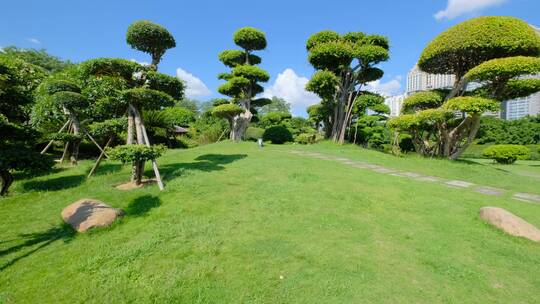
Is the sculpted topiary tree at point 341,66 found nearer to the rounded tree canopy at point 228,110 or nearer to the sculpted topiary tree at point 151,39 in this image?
the rounded tree canopy at point 228,110

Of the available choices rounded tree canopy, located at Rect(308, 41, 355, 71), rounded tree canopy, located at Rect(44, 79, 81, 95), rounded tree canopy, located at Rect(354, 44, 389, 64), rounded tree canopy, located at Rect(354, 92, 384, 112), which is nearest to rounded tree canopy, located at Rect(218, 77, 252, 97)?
rounded tree canopy, located at Rect(308, 41, 355, 71)

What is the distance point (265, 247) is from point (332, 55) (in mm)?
14109

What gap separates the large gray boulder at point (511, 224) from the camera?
3.71m

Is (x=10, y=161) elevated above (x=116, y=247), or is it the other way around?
(x=10, y=161)

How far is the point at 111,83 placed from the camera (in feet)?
19.7

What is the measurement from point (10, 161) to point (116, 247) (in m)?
3.33

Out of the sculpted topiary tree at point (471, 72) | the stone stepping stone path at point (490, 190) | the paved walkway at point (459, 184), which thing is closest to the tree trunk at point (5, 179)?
the paved walkway at point (459, 184)

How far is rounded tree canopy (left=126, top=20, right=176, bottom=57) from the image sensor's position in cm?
585

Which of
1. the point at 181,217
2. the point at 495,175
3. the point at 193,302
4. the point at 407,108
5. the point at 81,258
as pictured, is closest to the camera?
the point at 193,302

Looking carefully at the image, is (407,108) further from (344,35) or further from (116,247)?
(116,247)

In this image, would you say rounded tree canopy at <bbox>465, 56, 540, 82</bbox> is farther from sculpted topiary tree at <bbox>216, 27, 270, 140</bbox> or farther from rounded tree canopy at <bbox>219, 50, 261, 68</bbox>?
rounded tree canopy at <bbox>219, 50, 261, 68</bbox>

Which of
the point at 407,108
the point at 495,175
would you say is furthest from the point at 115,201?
the point at 407,108

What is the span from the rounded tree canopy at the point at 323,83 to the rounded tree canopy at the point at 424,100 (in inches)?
178

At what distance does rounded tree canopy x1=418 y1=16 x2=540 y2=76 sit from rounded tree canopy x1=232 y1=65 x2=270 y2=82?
9.48m
